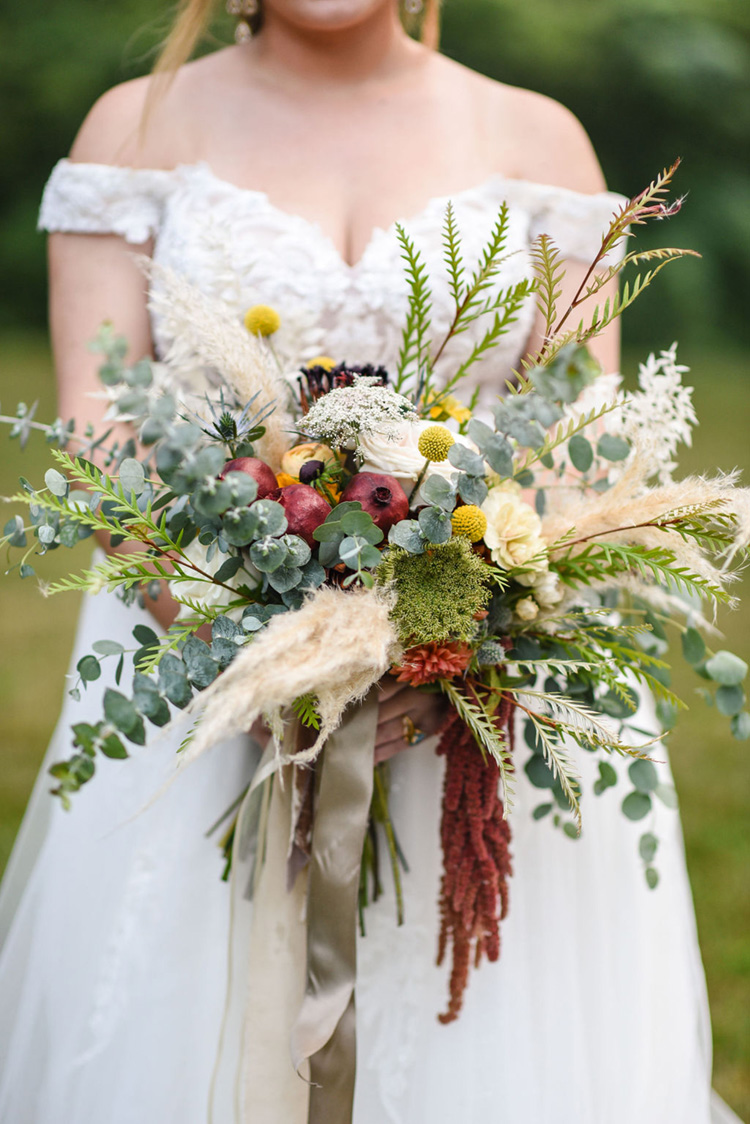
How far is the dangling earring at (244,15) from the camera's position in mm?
1535

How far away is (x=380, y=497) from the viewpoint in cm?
91

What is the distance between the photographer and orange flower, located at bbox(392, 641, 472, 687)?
953 mm

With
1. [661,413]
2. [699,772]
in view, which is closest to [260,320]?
[661,413]

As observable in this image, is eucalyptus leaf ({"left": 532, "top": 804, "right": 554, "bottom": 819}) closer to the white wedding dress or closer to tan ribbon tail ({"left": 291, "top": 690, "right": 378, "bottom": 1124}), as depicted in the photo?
the white wedding dress

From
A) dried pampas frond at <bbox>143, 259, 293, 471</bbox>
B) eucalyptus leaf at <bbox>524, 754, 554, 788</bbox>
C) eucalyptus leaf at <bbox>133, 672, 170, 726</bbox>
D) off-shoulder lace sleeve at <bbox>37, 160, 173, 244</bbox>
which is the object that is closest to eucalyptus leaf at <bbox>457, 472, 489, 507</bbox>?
dried pampas frond at <bbox>143, 259, 293, 471</bbox>

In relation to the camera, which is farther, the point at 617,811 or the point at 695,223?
the point at 695,223

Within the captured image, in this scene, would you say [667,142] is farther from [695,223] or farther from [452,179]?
[452,179]

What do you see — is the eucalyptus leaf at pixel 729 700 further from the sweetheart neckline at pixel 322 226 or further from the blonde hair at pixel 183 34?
the blonde hair at pixel 183 34

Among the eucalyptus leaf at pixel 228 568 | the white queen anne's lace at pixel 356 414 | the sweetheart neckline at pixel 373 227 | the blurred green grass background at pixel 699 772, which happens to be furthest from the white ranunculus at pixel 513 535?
the blurred green grass background at pixel 699 772

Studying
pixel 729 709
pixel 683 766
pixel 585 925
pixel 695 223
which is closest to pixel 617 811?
pixel 585 925

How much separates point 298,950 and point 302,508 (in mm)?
558

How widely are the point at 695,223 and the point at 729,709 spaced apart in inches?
326

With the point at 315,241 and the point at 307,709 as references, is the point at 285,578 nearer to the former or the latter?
the point at 307,709

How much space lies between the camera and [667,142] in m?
8.76
